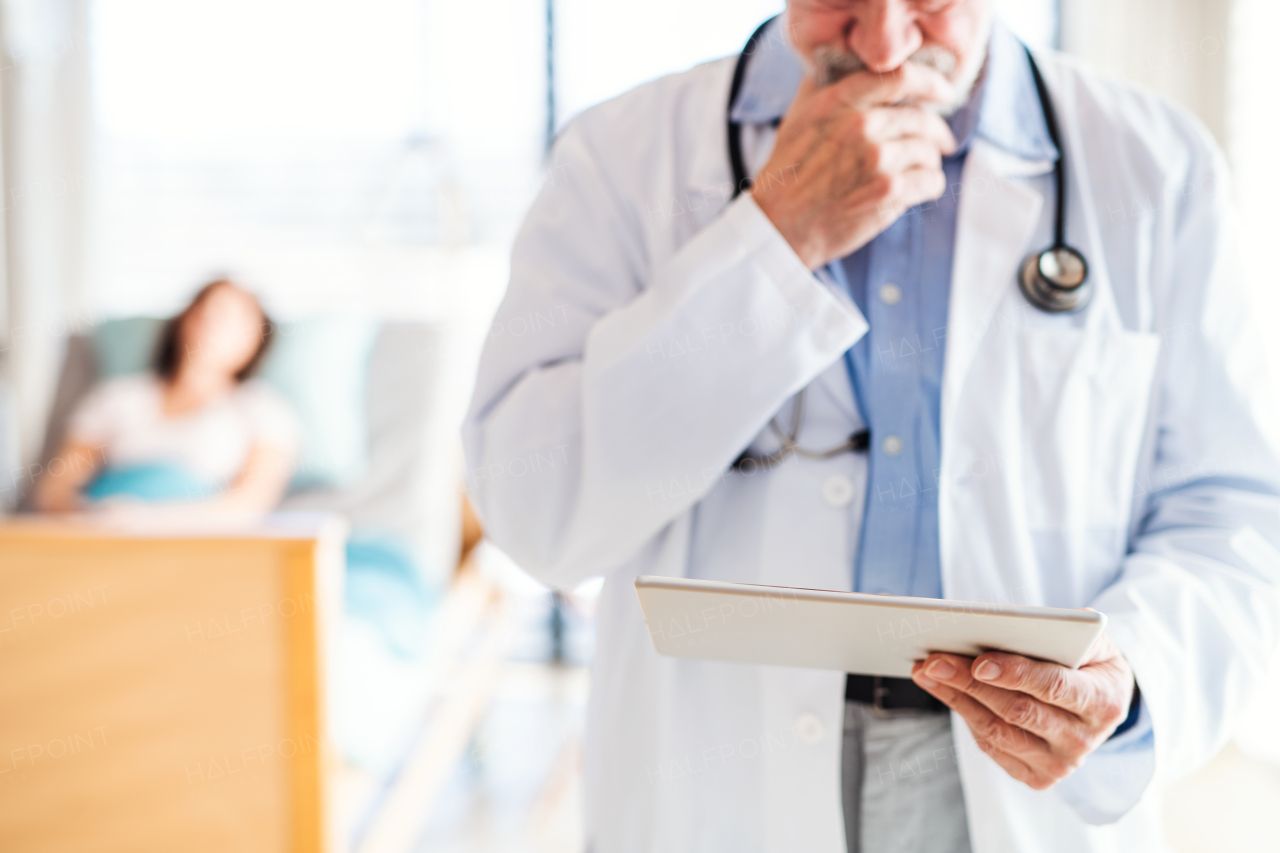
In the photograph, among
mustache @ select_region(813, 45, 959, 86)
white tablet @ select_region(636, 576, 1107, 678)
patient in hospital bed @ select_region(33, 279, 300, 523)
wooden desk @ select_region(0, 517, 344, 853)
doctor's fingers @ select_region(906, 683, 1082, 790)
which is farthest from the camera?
patient in hospital bed @ select_region(33, 279, 300, 523)

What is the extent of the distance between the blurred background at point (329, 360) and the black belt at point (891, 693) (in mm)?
766

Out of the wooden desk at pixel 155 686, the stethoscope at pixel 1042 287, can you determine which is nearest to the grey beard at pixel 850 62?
the stethoscope at pixel 1042 287

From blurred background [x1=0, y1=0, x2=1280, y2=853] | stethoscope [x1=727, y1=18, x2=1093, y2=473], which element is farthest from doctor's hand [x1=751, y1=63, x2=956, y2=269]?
blurred background [x1=0, y1=0, x2=1280, y2=853]

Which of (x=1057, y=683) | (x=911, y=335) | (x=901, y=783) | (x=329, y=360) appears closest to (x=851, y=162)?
(x=911, y=335)

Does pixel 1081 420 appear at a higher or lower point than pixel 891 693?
higher

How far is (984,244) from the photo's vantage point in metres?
0.79

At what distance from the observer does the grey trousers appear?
2.55ft

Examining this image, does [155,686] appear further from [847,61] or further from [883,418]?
[847,61]

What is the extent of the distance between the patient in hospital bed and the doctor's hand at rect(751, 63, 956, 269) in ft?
6.34

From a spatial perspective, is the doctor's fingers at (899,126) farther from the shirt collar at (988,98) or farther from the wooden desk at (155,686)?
the wooden desk at (155,686)

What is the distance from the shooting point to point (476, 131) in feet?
9.55

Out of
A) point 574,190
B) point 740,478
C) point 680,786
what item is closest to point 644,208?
point 574,190

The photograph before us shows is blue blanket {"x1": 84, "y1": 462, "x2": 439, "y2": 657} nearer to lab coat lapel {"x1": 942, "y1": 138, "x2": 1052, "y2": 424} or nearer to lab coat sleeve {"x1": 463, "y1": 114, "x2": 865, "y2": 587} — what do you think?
lab coat sleeve {"x1": 463, "y1": 114, "x2": 865, "y2": 587}

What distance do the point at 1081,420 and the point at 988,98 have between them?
0.33 m
